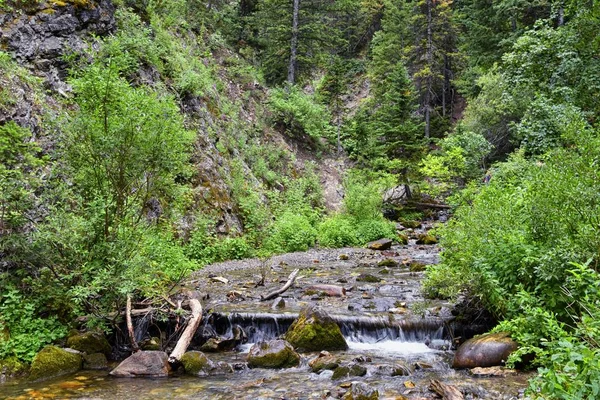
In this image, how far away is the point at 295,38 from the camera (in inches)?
1175

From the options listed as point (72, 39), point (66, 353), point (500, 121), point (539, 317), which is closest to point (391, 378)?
point (539, 317)

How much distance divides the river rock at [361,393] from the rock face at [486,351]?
1984 millimetres

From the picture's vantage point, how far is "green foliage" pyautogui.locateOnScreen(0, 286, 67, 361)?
670 cm

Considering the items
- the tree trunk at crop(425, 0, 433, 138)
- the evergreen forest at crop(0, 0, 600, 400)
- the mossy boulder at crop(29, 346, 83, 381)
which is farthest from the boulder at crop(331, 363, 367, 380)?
the tree trunk at crop(425, 0, 433, 138)

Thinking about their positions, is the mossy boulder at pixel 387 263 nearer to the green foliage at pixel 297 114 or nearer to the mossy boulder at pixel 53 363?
the mossy boulder at pixel 53 363

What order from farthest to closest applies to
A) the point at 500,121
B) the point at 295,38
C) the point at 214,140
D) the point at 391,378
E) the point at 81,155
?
the point at 295,38 → the point at 500,121 → the point at 214,140 → the point at 81,155 → the point at 391,378

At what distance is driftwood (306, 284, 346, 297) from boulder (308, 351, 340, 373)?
11.7 feet

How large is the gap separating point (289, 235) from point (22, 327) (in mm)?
12836

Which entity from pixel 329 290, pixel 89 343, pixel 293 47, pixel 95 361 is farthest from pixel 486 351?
pixel 293 47

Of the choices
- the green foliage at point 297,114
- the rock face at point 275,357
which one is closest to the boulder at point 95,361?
the rock face at point 275,357

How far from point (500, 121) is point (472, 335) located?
21728 mm

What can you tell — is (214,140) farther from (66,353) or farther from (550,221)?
(550,221)

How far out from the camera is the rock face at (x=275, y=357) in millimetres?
7238

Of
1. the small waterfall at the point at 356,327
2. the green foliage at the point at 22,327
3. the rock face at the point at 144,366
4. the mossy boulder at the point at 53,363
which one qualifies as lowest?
the small waterfall at the point at 356,327
